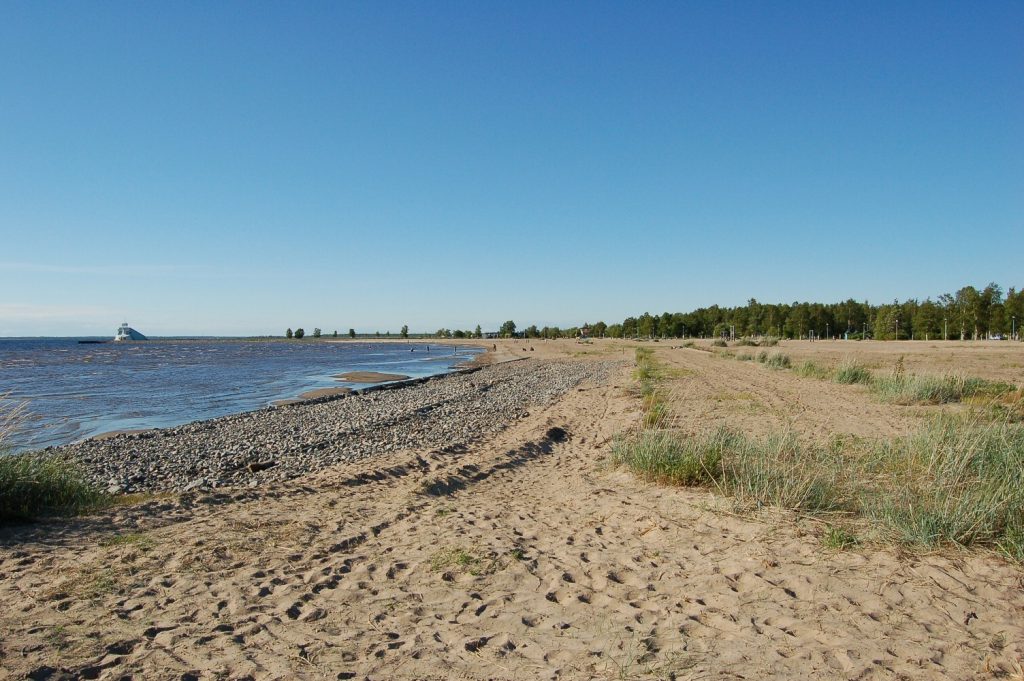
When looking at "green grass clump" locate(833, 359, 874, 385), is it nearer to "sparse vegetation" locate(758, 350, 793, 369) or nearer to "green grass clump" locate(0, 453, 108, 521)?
"sparse vegetation" locate(758, 350, 793, 369)

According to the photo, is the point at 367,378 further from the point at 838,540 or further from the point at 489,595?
the point at 838,540

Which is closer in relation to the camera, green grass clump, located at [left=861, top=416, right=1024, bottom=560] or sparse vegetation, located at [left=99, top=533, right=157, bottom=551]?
green grass clump, located at [left=861, top=416, right=1024, bottom=560]

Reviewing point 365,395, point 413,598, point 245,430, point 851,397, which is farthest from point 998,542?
point 365,395

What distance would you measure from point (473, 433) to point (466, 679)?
10.4 metres

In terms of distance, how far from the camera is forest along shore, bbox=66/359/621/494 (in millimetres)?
10633

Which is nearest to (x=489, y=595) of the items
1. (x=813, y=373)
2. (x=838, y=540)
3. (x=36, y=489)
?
(x=838, y=540)

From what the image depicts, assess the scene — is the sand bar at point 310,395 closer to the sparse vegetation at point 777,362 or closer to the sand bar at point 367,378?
the sand bar at point 367,378

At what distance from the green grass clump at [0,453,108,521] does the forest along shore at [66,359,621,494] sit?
154 cm

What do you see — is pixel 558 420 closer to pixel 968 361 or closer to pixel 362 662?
pixel 362 662

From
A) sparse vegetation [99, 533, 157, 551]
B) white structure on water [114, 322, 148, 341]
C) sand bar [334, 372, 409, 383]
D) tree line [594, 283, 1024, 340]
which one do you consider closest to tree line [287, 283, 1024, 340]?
tree line [594, 283, 1024, 340]

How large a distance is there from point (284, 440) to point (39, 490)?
21.4ft

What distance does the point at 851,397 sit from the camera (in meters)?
17.9

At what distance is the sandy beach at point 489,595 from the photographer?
3.99 metres

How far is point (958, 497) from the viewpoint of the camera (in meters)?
5.89
